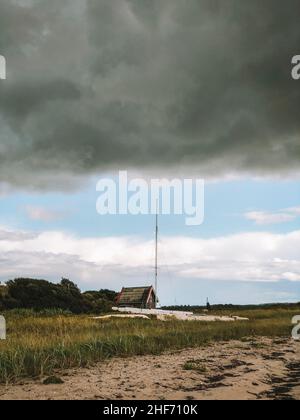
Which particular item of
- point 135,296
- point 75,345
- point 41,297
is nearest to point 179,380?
point 75,345

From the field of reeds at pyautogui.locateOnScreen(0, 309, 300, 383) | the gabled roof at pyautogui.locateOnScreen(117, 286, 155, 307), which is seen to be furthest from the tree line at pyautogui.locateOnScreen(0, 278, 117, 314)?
the field of reeds at pyautogui.locateOnScreen(0, 309, 300, 383)

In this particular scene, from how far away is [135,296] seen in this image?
165ft

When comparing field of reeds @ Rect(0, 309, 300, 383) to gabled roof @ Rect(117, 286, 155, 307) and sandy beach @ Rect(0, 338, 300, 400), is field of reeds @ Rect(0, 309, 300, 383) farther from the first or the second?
gabled roof @ Rect(117, 286, 155, 307)

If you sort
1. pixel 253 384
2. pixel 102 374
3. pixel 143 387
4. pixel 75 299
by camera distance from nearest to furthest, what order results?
1. pixel 143 387
2. pixel 253 384
3. pixel 102 374
4. pixel 75 299

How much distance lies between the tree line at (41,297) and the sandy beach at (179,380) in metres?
21.8

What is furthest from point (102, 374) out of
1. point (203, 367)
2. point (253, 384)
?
point (253, 384)

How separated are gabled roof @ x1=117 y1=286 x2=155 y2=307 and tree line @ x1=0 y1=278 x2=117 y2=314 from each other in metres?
9.31

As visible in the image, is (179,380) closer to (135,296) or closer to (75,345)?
(75,345)

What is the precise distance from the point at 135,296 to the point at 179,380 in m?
40.8

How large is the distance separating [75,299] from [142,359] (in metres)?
25.4

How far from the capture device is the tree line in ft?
111
